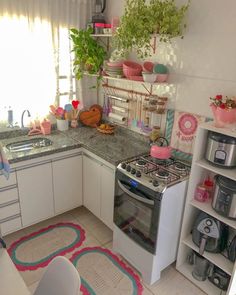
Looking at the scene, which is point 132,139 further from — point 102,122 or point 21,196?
point 21,196

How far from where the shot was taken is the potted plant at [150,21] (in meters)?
1.89

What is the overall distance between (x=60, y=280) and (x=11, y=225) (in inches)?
56.6

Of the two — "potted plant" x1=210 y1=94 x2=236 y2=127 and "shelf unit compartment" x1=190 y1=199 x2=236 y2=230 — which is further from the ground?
"potted plant" x1=210 y1=94 x2=236 y2=127

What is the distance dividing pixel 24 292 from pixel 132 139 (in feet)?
5.98

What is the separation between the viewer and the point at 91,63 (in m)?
2.63

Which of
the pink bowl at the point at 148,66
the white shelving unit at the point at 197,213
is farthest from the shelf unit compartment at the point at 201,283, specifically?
the pink bowl at the point at 148,66

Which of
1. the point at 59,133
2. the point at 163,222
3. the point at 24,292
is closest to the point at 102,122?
the point at 59,133

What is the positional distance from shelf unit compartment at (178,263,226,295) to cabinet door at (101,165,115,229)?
0.73 metres

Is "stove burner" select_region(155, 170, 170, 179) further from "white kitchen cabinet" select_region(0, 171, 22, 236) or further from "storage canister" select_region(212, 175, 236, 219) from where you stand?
"white kitchen cabinet" select_region(0, 171, 22, 236)

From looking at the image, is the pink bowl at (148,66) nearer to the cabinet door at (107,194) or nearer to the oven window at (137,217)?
the cabinet door at (107,194)

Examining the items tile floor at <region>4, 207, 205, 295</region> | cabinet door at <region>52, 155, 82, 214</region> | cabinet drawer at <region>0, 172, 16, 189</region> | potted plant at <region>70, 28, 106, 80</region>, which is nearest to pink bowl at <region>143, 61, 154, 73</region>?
potted plant at <region>70, 28, 106, 80</region>

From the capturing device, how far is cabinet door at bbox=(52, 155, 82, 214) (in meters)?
2.46

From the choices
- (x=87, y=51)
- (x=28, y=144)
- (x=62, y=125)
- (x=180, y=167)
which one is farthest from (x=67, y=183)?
(x=87, y=51)

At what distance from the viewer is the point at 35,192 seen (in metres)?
2.36
